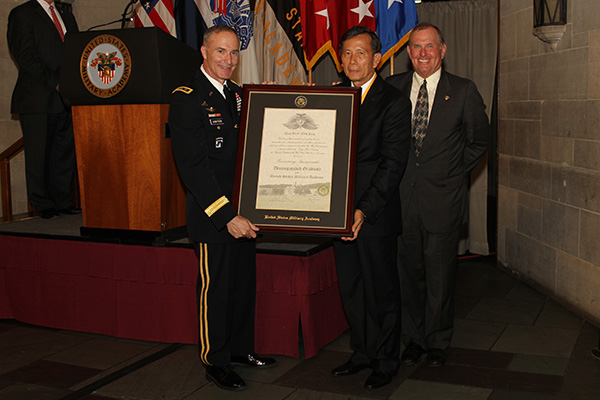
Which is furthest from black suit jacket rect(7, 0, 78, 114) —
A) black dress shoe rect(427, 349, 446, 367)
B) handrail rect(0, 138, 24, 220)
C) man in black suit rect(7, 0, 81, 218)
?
black dress shoe rect(427, 349, 446, 367)

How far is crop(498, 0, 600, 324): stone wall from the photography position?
12.8 feet

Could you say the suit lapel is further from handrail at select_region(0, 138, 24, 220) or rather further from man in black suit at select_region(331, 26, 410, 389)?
man in black suit at select_region(331, 26, 410, 389)

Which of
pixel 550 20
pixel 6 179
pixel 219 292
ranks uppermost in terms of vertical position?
pixel 550 20

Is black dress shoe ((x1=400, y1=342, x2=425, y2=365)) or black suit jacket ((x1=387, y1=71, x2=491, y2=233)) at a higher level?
black suit jacket ((x1=387, y1=71, x2=491, y2=233))

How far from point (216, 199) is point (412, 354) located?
4.39 feet

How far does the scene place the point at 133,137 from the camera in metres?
3.30

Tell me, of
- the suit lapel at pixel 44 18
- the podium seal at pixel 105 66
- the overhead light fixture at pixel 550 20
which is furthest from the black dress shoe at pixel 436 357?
the suit lapel at pixel 44 18

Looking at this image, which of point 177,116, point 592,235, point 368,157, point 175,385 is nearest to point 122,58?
point 177,116

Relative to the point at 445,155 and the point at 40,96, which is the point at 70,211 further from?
the point at 445,155

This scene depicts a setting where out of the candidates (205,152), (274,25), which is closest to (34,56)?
(274,25)

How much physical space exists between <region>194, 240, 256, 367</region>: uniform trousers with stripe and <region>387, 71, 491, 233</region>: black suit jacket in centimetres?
90

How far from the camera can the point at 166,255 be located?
3482 mm

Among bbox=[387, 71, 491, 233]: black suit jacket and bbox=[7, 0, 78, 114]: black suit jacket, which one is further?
bbox=[7, 0, 78, 114]: black suit jacket

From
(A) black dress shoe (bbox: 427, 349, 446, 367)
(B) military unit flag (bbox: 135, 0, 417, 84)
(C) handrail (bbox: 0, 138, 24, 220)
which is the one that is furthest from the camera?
(B) military unit flag (bbox: 135, 0, 417, 84)
